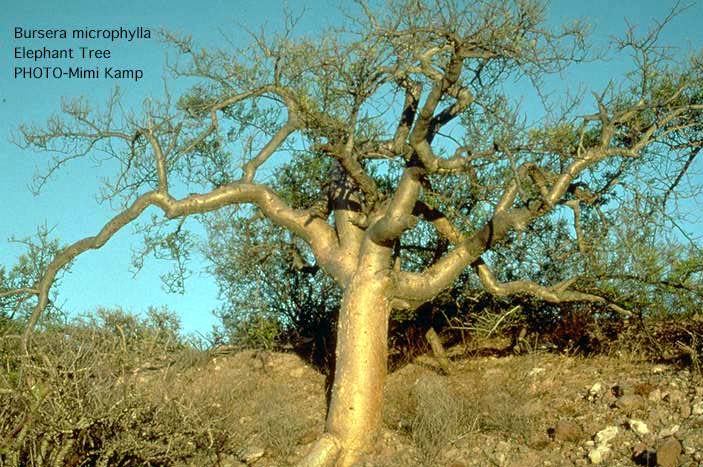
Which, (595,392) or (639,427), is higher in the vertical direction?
(595,392)

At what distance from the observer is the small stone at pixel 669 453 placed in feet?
24.5

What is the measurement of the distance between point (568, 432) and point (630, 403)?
81 centimetres

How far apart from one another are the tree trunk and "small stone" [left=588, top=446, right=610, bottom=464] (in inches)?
88.3

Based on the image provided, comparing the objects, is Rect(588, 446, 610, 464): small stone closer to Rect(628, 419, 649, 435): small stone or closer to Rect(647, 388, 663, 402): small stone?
Rect(628, 419, 649, 435): small stone

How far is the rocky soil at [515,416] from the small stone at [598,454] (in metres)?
0.01

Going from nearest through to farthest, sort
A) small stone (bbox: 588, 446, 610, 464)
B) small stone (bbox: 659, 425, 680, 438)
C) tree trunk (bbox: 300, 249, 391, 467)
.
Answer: small stone (bbox: 588, 446, 610, 464) < small stone (bbox: 659, 425, 680, 438) < tree trunk (bbox: 300, 249, 391, 467)

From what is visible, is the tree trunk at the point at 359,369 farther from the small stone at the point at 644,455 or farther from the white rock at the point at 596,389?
the small stone at the point at 644,455

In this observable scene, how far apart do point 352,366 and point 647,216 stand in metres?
4.21

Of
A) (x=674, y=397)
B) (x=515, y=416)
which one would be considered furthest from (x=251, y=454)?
(x=674, y=397)

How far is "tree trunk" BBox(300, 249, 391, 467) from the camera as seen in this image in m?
8.75

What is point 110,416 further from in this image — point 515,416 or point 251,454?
point 515,416

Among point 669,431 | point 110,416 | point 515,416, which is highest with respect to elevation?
point 110,416

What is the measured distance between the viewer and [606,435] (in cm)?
835

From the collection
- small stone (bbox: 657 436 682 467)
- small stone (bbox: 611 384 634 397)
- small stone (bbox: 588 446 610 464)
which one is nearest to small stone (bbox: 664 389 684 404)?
small stone (bbox: 611 384 634 397)
